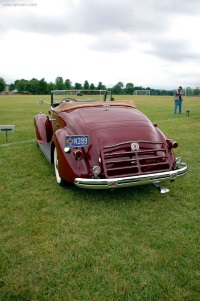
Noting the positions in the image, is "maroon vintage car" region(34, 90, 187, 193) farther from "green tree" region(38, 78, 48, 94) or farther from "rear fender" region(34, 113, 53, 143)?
"green tree" region(38, 78, 48, 94)

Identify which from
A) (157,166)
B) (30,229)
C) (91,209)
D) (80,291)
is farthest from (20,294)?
(157,166)

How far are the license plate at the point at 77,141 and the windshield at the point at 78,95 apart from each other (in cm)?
266

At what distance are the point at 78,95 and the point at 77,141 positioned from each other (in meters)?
2.97

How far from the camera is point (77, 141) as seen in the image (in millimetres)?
3576

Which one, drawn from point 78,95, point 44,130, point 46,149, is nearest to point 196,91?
point 78,95

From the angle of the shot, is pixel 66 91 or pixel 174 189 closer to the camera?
pixel 174 189

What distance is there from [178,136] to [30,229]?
662 centimetres

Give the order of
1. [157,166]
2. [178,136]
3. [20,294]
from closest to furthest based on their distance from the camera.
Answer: [20,294] → [157,166] → [178,136]

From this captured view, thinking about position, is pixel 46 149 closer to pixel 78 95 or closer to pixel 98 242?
pixel 78 95

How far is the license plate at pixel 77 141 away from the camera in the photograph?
139 inches

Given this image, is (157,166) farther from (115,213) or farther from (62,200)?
(62,200)

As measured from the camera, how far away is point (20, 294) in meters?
2.11

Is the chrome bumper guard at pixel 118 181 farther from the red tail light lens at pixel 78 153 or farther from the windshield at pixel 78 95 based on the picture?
the windshield at pixel 78 95

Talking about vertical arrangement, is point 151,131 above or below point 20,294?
above
